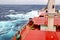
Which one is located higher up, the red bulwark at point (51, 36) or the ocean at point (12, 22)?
the red bulwark at point (51, 36)

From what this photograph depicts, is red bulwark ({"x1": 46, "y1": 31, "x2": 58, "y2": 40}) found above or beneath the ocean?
above

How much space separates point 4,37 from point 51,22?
732 centimetres

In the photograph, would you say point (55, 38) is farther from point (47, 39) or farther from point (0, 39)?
point (0, 39)

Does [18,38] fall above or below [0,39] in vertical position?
above

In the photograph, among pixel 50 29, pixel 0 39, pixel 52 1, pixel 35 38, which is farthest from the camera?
pixel 0 39

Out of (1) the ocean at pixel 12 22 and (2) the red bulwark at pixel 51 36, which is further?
(1) the ocean at pixel 12 22

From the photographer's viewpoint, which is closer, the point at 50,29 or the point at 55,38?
the point at 55,38

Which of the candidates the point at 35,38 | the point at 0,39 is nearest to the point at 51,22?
the point at 35,38

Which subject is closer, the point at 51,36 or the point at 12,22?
the point at 51,36

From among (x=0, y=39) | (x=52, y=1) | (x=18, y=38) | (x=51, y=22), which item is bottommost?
(x=0, y=39)

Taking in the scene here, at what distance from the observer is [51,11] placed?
15.1ft

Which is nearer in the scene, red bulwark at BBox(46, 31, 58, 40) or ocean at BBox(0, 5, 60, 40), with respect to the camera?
red bulwark at BBox(46, 31, 58, 40)

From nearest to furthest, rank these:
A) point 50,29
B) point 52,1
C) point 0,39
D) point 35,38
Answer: point 35,38, point 52,1, point 50,29, point 0,39

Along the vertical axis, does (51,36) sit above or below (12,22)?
above
